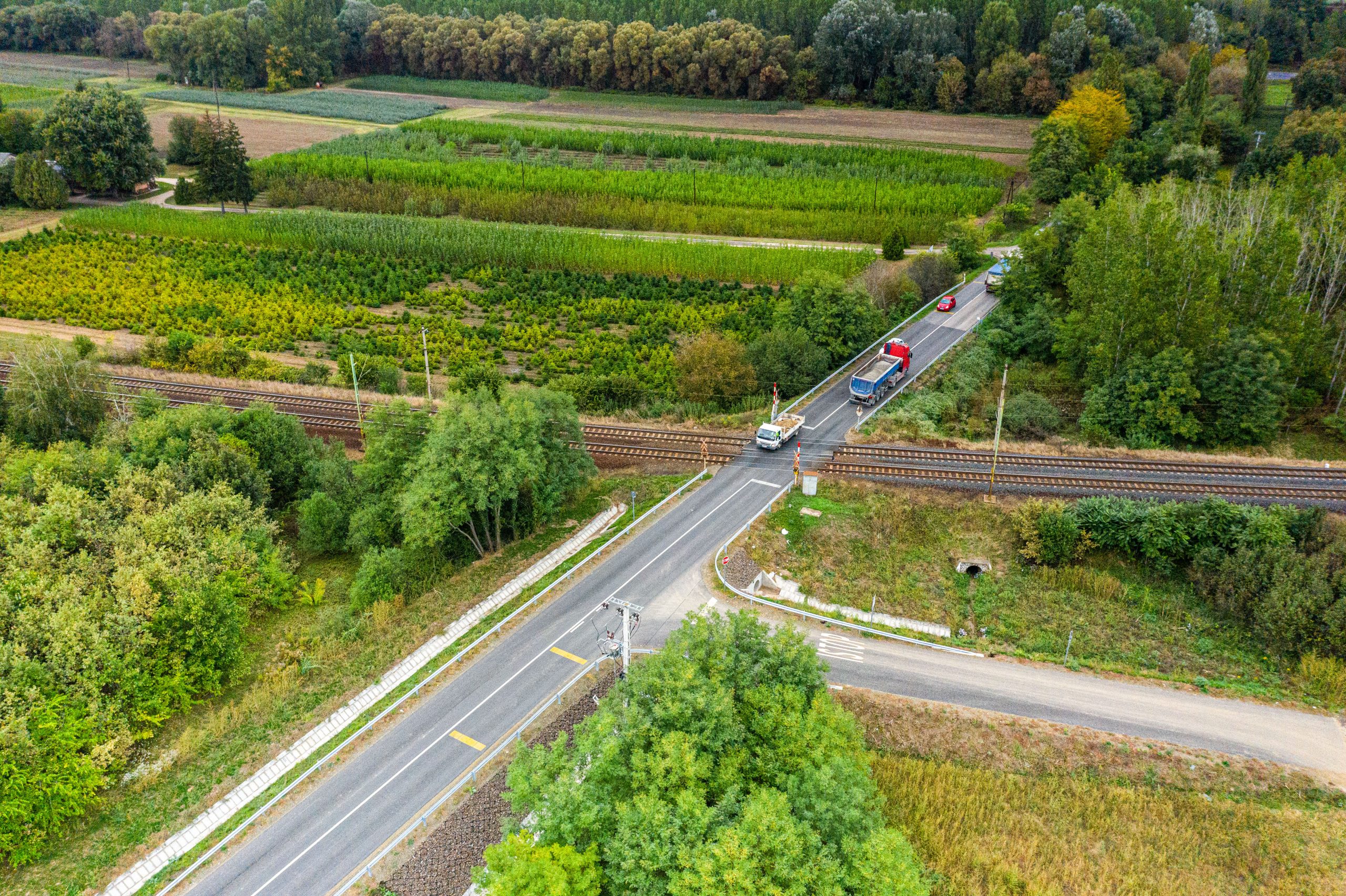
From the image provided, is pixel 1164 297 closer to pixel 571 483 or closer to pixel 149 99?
pixel 571 483

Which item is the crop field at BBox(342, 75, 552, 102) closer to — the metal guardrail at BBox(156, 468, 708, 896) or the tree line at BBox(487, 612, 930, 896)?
the metal guardrail at BBox(156, 468, 708, 896)

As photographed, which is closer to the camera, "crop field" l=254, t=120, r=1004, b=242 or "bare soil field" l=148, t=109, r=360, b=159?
"crop field" l=254, t=120, r=1004, b=242

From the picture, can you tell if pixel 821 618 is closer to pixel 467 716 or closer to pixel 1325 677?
pixel 467 716

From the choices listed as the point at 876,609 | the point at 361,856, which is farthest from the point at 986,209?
the point at 361,856

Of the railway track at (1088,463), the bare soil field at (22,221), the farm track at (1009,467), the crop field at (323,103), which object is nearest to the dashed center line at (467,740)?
the farm track at (1009,467)

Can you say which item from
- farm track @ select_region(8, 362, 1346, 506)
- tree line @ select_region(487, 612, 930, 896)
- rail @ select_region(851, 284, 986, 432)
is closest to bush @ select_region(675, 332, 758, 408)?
farm track @ select_region(8, 362, 1346, 506)

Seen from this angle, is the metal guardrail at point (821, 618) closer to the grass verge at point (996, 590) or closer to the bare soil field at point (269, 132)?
the grass verge at point (996, 590)
